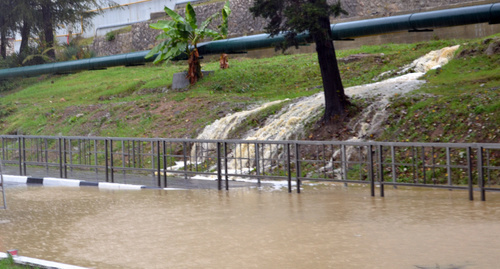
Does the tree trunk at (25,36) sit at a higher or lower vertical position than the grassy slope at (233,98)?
higher

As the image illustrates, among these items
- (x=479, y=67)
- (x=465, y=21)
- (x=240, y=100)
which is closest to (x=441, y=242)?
(x=479, y=67)

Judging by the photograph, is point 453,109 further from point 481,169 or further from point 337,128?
point 481,169

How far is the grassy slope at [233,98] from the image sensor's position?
53.9ft

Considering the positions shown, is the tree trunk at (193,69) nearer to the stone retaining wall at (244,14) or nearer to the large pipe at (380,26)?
the large pipe at (380,26)

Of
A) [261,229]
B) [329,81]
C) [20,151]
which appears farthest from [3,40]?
[261,229]

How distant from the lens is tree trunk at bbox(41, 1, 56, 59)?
4536cm

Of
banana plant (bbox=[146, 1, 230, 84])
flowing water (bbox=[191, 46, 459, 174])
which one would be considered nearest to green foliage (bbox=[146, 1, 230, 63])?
banana plant (bbox=[146, 1, 230, 84])

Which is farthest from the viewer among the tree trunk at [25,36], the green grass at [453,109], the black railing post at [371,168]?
the tree trunk at [25,36]

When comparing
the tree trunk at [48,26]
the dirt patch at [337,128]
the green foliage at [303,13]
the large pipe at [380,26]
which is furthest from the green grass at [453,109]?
the tree trunk at [48,26]

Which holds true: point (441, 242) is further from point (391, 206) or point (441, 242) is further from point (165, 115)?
point (165, 115)

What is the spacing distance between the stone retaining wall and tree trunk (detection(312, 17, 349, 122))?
7.28m

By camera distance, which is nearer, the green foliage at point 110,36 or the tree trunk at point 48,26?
the tree trunk at point 48,26

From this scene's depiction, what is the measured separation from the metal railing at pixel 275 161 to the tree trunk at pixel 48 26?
2777cm

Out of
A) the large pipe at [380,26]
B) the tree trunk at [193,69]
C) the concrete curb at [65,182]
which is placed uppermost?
the large pipe at [380,26]
